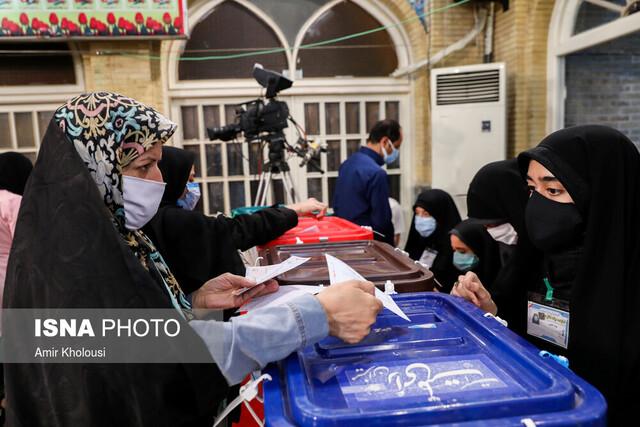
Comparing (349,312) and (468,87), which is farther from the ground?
(468,87)

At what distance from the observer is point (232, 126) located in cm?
315

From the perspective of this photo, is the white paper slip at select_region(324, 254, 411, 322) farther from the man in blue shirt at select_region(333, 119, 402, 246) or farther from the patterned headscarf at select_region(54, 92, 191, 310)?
the man in blue shirt at select_region(333, 119, 402, 246)

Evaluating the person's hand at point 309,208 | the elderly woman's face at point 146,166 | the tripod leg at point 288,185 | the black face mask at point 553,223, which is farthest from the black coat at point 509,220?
the tripod leg at point 288,185

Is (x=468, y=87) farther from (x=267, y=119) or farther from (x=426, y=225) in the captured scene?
(x=267, y=119)

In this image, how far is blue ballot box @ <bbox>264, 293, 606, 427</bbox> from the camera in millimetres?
660

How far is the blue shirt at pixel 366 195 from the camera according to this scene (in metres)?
3.22

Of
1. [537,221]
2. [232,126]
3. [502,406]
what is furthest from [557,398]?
[232,126]

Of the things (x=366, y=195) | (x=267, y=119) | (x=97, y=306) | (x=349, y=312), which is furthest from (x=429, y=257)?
(x=97, y=306)

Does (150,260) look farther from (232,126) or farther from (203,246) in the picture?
(232,126)

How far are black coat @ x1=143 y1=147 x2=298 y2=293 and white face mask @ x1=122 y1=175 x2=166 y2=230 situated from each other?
492 mm

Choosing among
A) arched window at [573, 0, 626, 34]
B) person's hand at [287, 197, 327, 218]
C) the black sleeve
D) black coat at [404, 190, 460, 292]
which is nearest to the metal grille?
arched window at [573, 0, 626, 34]

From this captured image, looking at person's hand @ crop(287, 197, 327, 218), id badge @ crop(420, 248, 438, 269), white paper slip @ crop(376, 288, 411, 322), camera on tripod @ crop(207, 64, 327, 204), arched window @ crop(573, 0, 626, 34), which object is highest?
arched window @ crop(573, 0, 626, 34)

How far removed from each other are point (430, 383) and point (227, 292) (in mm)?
650

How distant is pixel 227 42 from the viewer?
4953mm
